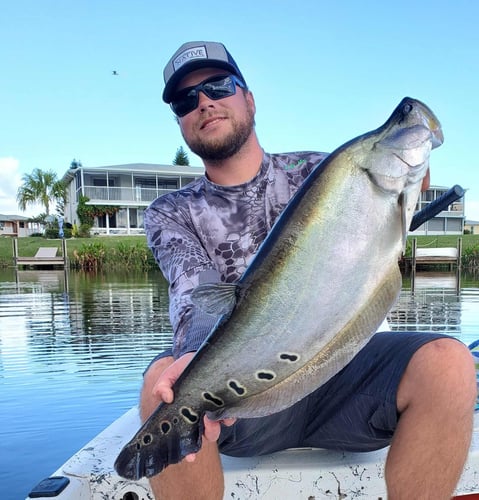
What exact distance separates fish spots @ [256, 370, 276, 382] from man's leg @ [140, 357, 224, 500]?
1.69ft

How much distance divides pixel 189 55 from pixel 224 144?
514 millimetres

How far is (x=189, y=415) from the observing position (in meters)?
1.91

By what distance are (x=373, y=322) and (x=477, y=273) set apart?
31061mm

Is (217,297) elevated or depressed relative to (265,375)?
elevated

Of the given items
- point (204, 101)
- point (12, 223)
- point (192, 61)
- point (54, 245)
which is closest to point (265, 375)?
point (204, 101)

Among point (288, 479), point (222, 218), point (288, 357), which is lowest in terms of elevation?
point (288, 479)

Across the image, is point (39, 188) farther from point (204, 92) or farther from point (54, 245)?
point (204, 92)

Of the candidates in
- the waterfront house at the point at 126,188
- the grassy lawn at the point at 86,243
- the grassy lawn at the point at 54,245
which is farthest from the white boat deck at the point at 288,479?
the waterfront house at the point at 126,188

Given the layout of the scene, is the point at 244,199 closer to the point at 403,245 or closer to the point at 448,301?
the point at 403,245

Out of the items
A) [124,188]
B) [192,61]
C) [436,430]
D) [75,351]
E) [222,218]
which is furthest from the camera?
[124,188]

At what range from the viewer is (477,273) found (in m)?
30.0

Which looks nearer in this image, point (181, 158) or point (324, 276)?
point (324, 276)

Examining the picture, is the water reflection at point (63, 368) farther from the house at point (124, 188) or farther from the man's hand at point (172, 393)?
the house at point (124, 188)

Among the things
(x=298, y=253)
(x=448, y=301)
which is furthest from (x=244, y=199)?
(x=448, y=301)
